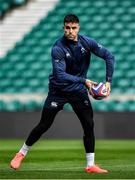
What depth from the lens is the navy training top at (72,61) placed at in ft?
26.6

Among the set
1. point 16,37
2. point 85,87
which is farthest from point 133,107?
point 85,87

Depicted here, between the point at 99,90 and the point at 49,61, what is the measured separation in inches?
469

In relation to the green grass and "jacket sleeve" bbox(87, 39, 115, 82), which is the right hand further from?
the green grass

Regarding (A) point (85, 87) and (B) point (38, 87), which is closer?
(A) point (85, 87)

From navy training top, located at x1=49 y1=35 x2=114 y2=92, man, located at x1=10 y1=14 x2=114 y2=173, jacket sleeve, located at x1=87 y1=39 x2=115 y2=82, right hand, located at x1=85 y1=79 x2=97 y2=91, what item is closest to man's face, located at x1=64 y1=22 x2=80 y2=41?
man, located at x1=10 y1=14 x2=114 y2=173

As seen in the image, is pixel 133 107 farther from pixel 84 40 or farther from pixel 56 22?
pixel 84 40

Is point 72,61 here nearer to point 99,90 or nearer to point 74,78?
point 74,78

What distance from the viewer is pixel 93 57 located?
19.7m

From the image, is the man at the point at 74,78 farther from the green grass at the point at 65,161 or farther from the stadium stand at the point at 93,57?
the stadium stand at the point at 93,57

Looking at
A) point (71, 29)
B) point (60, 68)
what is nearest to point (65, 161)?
point (60, 68)

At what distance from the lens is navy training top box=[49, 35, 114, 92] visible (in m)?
8.11

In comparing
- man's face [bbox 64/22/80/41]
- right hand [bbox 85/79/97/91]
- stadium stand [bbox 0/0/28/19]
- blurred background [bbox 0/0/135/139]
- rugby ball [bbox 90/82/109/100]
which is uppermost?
man's face [bbox 64/22/80/41]

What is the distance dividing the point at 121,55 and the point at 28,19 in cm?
331

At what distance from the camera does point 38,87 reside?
19.4m
